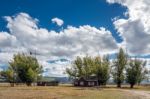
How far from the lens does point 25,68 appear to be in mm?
110500

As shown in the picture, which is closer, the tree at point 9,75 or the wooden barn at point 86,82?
the wooden barn at point 86,82

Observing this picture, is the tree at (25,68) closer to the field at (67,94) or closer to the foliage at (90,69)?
the foliage at (90,69)

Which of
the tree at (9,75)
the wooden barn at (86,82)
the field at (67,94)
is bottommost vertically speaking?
the field at (67,94)

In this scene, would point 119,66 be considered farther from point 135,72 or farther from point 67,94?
point 67,94

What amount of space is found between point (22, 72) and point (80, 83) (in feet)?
72.9

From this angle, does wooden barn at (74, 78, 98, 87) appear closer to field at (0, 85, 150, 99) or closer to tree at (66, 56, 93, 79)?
tree at (66, 56, 93, 79)

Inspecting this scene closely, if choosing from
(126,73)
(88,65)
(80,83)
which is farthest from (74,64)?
(126,73)

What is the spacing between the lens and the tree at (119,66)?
386 ft

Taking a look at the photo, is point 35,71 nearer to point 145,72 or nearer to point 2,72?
point 2,72

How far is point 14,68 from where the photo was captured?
114m

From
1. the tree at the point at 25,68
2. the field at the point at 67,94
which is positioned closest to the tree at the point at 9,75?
the tree at the point at 25,68

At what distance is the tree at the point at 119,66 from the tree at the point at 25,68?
29028 mm

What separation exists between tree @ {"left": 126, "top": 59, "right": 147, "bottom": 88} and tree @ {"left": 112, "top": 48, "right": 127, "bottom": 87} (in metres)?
2.52

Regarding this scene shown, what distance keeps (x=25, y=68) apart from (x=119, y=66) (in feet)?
117
